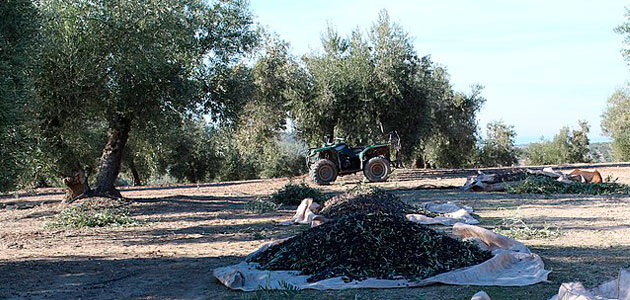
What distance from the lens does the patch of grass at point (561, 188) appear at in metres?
14.5

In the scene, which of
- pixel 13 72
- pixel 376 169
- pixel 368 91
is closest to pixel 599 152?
pixel 368 91

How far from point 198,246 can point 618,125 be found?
3378cm

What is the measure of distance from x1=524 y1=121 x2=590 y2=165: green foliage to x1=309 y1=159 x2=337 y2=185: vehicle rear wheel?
31279mm

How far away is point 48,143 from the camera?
1299 centimetres

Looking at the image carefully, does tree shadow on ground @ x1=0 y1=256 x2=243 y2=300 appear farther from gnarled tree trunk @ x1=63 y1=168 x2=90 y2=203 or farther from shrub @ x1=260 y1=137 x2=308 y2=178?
shrub @ x1=260 y1=137 x2=308 y2=178

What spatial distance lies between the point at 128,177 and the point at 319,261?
28.3 metres

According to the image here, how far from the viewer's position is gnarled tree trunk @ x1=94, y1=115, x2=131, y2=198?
46.8 feet

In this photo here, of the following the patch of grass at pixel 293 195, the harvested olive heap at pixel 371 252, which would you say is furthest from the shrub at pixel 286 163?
the harvested olive heap at pixel 371 252

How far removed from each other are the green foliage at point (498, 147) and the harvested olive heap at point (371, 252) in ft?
120

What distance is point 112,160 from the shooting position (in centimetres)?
1461

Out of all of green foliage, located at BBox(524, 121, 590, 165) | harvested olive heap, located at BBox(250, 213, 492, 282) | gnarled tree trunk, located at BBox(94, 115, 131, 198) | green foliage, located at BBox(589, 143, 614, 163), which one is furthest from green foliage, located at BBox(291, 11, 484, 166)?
green foliage, located at BBox(589, 143, 614, 163)

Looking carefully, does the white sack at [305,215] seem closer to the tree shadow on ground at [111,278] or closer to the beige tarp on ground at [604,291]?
the tree shadow on ground at [111,278]

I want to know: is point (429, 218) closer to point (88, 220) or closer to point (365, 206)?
point (365, 206)

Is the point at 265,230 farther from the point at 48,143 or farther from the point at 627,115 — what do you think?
the point at 627,115
